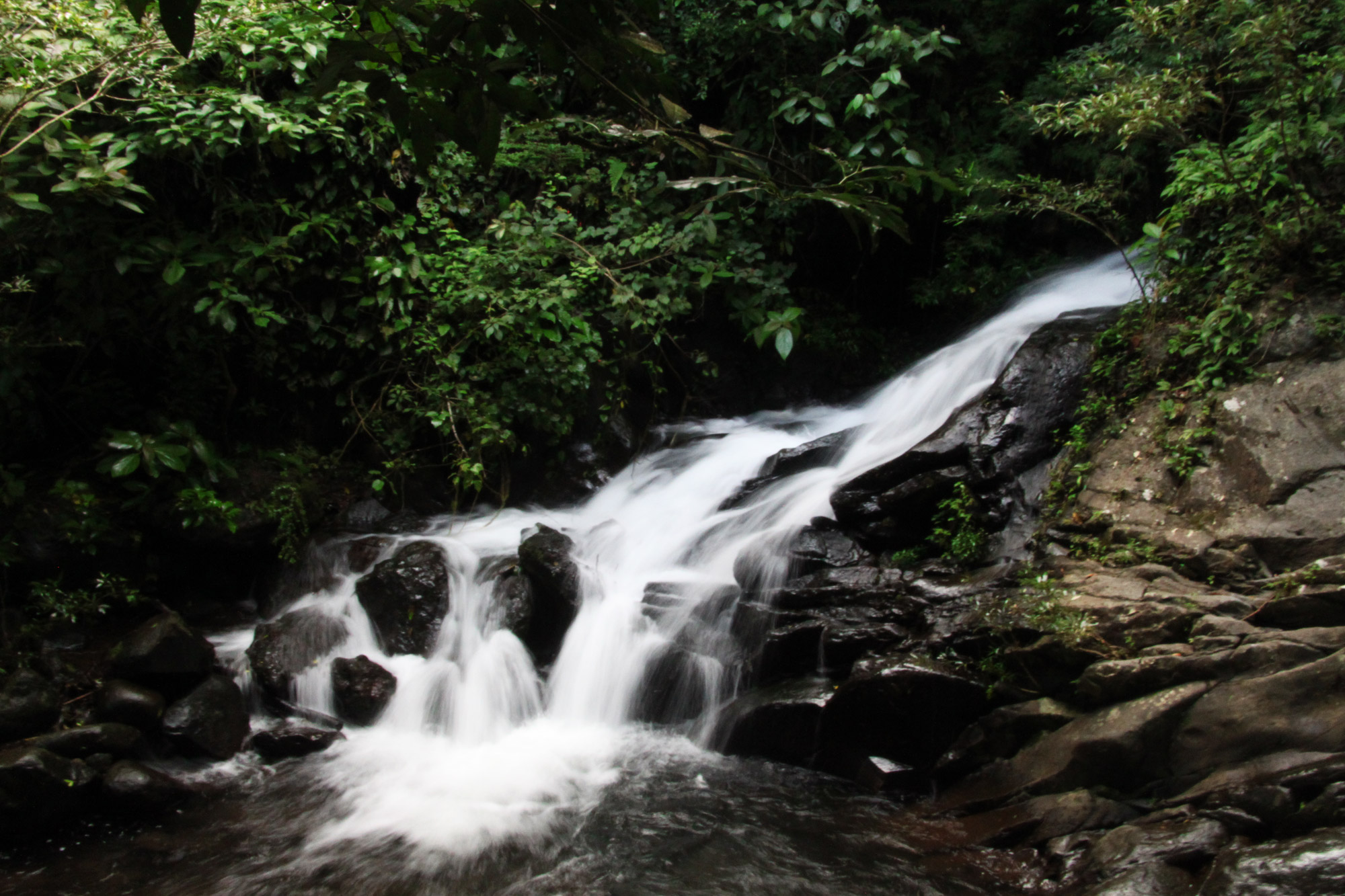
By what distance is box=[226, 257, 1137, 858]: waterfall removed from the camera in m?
4.41

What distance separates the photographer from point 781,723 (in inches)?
182

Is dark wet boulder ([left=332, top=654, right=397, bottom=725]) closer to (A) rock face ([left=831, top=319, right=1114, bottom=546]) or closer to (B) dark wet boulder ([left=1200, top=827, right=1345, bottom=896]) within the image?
(A) rock face ([left=831, top=319, right=1114, bottom=546])

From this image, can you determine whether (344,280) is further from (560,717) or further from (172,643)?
(560,717)

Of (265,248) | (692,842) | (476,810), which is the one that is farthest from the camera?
(265,248)

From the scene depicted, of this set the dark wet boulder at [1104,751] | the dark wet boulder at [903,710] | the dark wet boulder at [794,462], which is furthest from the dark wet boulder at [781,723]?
the dark wet boulder at [794,462]

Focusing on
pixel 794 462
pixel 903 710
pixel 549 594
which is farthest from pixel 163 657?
pixel 794 462

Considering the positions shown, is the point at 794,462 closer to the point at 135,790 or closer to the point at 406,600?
the point at 406,600

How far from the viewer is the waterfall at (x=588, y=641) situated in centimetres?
441

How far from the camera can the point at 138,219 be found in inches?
219

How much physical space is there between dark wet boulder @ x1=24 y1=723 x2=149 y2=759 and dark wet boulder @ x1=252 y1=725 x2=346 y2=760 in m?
0.59

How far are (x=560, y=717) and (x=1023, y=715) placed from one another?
2772mm

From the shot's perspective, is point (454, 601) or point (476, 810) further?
point (454, 601)

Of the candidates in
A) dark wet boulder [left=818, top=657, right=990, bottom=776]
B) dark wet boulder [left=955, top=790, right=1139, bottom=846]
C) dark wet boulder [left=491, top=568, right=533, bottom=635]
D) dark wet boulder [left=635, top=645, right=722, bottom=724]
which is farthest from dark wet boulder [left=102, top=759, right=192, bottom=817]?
dark wet boulder [left=955, top=790, right=1139, bottom=846]

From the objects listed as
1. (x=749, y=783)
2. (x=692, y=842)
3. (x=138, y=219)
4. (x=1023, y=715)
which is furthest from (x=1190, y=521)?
(x=138, y=219)
